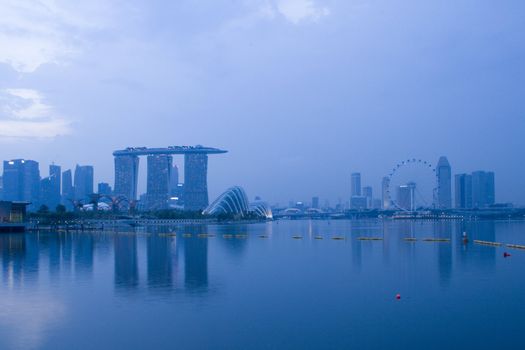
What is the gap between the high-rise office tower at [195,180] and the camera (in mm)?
140125

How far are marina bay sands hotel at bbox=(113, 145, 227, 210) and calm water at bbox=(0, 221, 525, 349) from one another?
374ft

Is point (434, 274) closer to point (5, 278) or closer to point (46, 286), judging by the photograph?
point (46, 286)

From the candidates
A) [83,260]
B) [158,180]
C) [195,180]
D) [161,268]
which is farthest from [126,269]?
[158,180]

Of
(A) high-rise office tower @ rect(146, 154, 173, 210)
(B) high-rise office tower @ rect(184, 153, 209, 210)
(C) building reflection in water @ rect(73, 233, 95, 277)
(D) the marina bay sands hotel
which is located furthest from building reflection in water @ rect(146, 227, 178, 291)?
(A) high-rise office tower @ rect(146, 154, 173, 210)

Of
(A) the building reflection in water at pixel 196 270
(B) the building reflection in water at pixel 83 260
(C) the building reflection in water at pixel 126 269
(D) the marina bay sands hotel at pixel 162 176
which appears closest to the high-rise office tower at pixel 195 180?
(D) the marina bay sands hotel at pixel 162 176

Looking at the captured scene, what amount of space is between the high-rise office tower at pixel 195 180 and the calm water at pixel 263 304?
377 ft

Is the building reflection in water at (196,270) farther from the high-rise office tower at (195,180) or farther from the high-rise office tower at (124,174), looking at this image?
the high-rise office tower at (124,174)

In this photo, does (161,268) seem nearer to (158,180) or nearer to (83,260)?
(83,260)

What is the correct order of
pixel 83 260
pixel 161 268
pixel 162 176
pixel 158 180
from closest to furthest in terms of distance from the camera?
pixel 161 268 < pixel 83 260 < pixel 162 176 < pixel 158 180

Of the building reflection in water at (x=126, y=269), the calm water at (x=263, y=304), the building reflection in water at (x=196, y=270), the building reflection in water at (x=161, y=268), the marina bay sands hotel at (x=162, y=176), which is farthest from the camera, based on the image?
the marina bay sands hotel at (x=162, y=176)

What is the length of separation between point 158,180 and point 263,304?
129 m

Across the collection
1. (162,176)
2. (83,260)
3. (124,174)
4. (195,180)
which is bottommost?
(83,260)

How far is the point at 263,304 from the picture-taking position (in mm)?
14750

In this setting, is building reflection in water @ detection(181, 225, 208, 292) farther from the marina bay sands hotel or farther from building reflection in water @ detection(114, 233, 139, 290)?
the marina bay sands hotel
